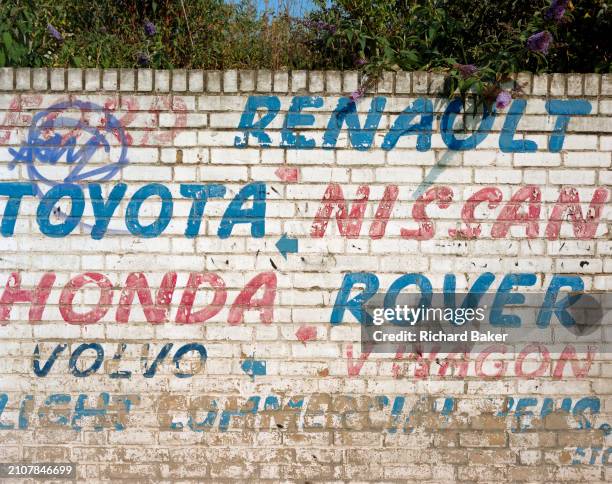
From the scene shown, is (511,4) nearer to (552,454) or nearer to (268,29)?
(268,29)

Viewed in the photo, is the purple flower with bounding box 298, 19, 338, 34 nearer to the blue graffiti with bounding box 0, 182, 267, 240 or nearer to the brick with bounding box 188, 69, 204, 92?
the brick with bounding box 188, 69, 204, 92

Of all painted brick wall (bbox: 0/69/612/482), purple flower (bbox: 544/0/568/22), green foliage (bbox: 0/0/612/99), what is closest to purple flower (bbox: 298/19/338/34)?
green foliage (bbox: 0/0/612/99)

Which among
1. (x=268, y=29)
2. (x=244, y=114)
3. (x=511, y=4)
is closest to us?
(x=244, y=114)

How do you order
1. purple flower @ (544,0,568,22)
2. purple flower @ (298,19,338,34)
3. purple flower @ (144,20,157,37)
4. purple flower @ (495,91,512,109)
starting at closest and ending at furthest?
purple flower @ (495,91,512,109) → purple flower @ (544,0,568,22) → purple flower @ (298,19,338,34) → purple flower @ (144,20,157,37)

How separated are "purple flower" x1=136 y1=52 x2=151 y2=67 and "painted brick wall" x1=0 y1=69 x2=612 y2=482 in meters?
0.57

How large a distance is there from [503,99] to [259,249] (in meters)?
1.68

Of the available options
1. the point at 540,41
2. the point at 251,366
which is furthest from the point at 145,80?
the point at 540,41

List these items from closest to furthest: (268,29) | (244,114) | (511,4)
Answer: (244,114), (511,4), (268,29)

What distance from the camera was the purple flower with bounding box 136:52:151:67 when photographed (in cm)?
418

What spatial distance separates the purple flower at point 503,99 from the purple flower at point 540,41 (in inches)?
13.0

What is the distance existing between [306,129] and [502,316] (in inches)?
64.0

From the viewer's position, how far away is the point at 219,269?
12.1ft

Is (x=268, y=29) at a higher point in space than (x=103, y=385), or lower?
higher

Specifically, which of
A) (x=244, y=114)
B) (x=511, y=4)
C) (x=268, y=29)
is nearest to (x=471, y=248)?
(x=244, y=114)
